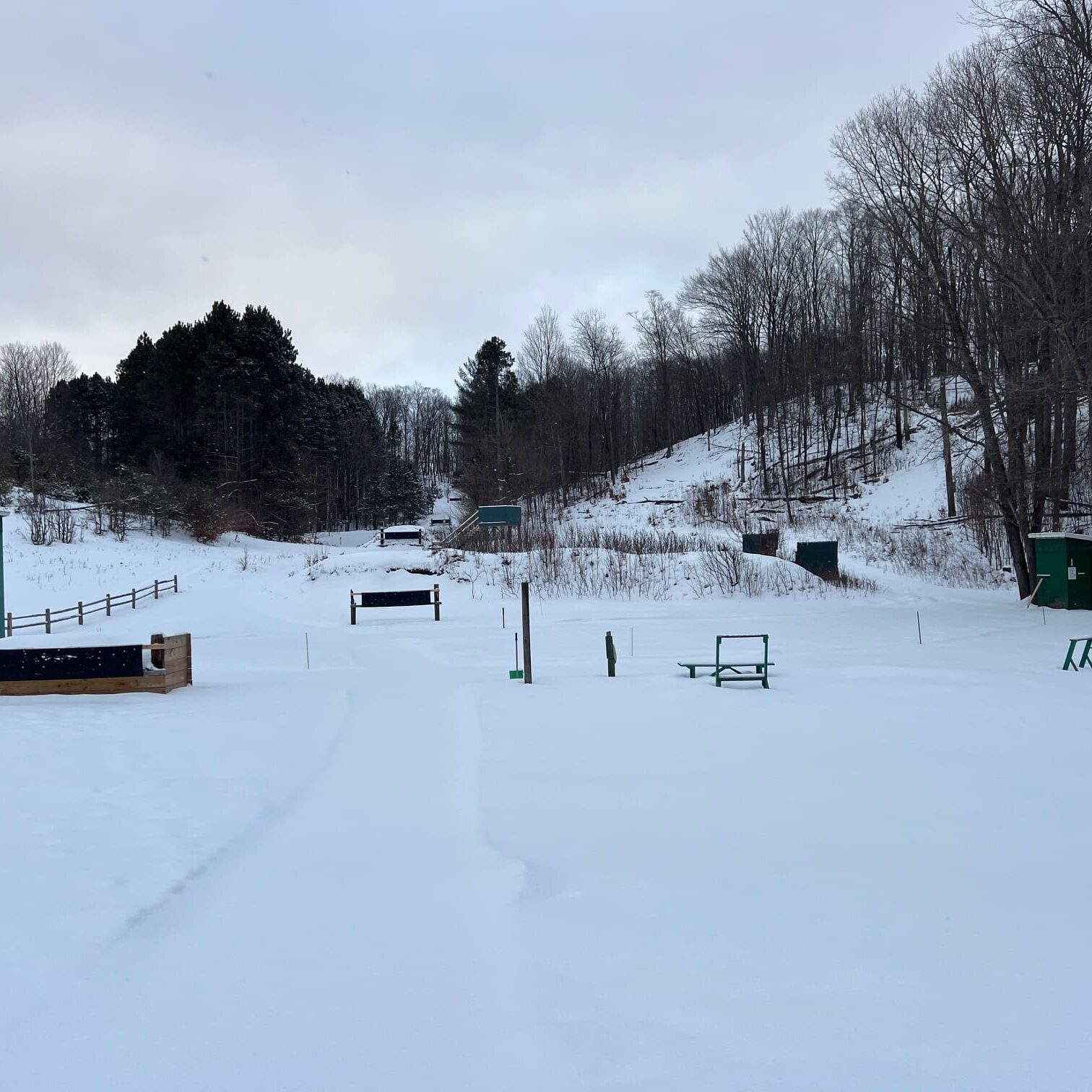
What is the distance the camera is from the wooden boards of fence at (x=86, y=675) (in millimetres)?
12117

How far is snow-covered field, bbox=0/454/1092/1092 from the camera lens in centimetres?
352

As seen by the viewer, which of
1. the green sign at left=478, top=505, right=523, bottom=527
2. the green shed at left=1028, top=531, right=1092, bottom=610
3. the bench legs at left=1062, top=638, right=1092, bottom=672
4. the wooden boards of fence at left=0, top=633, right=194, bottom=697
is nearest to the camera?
the wooden boards of fence at left=0, top=633, right=194, bottom=697

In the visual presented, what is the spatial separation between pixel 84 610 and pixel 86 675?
58.2ft

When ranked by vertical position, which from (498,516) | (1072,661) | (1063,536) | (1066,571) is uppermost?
(498,516)

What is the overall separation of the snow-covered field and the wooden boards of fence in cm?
41

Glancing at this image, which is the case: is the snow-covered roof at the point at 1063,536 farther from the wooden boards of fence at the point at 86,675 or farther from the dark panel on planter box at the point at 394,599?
the wooden boards of fence at the point at 86,675

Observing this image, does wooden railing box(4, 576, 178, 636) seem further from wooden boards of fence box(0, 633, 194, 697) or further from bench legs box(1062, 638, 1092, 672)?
bench legs box(1062, 638, 1092, 672)

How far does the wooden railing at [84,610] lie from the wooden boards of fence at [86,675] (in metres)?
10.9

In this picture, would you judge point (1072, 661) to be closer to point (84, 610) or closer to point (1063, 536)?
point (1063, 536)

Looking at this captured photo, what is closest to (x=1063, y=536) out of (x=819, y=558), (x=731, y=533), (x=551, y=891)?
(x=819, y=558)

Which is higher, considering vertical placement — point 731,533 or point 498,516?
point 498,516

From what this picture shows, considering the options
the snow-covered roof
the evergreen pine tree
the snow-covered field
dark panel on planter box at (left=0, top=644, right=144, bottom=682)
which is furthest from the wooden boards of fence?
the evergreen pine tree

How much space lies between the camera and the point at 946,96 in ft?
73.1

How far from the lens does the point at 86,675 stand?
482 inches
